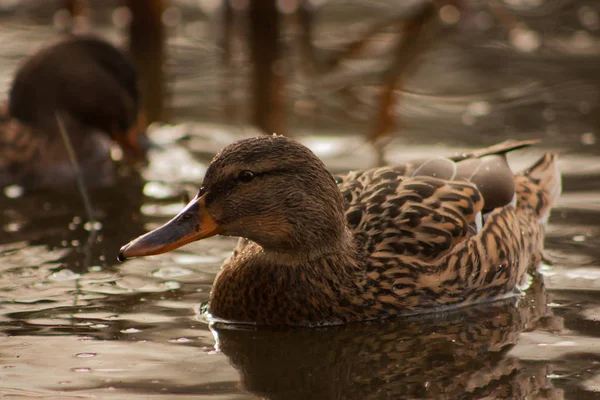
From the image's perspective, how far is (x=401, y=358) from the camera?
18.0 ft

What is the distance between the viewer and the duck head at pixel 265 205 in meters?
5.59

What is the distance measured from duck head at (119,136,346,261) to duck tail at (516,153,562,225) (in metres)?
1.59

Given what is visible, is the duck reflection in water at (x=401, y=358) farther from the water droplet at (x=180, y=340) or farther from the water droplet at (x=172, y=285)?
the water droplet at (x=172, y=285)

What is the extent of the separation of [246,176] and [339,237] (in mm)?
608

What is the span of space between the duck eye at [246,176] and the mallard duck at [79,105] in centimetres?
354

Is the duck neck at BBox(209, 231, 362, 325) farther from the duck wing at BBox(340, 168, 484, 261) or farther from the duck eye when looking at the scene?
the duck eye

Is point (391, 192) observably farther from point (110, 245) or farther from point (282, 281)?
point (110, 245)

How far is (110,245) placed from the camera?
718cm

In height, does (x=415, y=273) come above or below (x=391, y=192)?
below

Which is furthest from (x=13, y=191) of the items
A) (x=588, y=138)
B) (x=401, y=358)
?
(x=588, y=138)

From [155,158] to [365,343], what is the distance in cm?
390

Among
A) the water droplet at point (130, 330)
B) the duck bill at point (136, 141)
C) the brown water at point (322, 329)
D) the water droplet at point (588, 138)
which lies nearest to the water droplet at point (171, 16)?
the brown water at point (322, 329)

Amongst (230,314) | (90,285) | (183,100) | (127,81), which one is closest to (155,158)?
(127,81)

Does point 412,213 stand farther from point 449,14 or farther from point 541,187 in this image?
point 449,14
